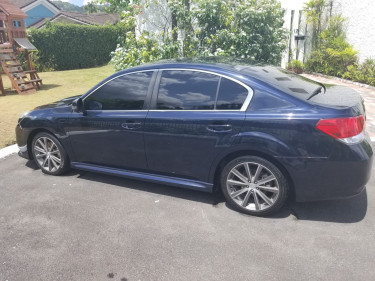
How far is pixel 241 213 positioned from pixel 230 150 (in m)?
0.73

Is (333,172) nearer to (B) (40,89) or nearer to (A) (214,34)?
(A) (214,34)

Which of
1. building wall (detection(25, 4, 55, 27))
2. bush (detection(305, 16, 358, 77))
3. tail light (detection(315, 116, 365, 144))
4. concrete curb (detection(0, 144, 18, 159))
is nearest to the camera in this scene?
tail light (detection(315, 116, 365, 144))

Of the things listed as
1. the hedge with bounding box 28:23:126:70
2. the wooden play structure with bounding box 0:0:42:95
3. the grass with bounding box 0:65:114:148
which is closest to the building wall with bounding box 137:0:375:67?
the grass with bounding box 0:65:114:148

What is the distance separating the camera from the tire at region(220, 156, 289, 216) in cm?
335

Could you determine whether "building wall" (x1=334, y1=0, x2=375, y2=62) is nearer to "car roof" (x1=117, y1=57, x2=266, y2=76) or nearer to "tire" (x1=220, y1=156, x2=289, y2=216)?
"car roof" (x1=117, y1=57, x2=266, y2=76)

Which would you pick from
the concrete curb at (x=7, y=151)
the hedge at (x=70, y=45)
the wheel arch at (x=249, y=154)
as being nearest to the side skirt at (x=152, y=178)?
the wheel arch at (x=249, y=154)

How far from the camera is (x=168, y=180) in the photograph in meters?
3.92

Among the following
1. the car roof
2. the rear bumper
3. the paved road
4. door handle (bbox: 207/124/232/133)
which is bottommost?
the paved road

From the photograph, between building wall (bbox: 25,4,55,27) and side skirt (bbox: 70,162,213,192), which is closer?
side skirt (bbox: 70,162,213,192)

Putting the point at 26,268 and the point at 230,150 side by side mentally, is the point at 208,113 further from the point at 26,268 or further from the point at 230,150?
the point at 26,268

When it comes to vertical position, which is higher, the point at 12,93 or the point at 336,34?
the point at 336,34

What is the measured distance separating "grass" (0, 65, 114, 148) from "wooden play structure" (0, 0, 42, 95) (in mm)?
376

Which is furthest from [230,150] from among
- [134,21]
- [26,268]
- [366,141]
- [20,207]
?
[134,21]

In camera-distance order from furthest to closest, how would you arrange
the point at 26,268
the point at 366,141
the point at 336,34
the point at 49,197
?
the point at 336,34, the point at 49,197, the point at 366,141, the point at 26,268
